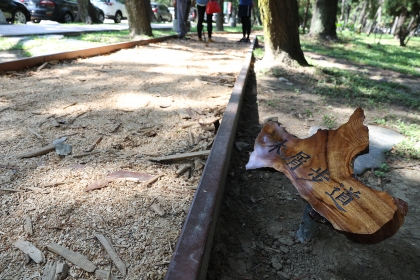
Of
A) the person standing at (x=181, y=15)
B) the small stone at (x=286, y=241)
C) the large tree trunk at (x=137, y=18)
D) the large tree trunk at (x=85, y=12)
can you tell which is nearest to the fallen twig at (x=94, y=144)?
the small stone at (x=286, y=241)

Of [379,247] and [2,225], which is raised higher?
[2,225]

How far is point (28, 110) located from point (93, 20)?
16.2 meters

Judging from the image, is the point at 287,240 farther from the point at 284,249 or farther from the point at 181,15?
the point at 181,15

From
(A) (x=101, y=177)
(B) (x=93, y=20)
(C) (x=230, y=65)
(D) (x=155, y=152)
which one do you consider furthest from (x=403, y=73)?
(B) (x=93, y=20)

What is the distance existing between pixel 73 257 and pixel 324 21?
43.2ft

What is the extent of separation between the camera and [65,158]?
89.3 inches

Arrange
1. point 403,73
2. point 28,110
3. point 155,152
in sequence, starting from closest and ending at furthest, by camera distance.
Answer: point 155,152 < point 28,110 < point 403,73

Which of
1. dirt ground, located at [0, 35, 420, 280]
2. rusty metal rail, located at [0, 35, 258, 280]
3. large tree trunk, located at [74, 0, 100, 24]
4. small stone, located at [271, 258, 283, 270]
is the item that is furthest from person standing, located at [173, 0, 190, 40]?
small stone, located at [271, 258, 283, 270]

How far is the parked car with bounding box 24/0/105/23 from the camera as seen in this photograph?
15.5 metres

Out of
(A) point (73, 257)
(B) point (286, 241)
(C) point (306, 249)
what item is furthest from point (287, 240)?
(A) point (73, 257)

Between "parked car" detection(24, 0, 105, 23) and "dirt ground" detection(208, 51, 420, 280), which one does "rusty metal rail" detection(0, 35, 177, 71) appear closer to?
"dirt ground" detection(208, 51, 420, 280)

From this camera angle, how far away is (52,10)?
52.7ft

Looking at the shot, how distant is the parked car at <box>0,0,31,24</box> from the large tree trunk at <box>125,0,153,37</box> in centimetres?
778

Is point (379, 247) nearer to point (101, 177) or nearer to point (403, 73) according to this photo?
point (101, 177)
